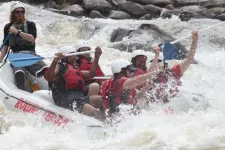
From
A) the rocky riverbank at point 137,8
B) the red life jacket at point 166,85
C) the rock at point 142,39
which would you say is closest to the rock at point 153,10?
the rocky riverbank at point 137,8

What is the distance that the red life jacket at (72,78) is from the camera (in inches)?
228

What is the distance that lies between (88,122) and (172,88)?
100 cm

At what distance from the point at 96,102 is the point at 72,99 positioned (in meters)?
0.29

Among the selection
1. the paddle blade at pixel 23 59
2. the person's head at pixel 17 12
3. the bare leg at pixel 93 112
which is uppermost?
the person's head at pixel 17 12

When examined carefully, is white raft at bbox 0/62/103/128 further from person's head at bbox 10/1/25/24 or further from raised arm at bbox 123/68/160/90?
person's head at bbox 10/1/25/24

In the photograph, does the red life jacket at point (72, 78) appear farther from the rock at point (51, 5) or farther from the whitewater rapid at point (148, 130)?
the rock at point (51, 5)

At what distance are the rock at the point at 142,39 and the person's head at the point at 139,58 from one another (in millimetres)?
4732

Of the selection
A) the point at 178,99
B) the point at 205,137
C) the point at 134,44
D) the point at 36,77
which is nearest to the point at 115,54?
the point at 134,44

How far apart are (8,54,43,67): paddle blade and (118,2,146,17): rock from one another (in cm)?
1035

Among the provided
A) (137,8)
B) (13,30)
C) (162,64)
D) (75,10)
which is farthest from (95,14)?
(162,64)

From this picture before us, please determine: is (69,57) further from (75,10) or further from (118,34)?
(75,10)

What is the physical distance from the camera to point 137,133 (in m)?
5.25

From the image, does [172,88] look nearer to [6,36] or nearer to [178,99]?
[178,99]

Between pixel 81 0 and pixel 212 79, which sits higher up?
pixel 212 79
